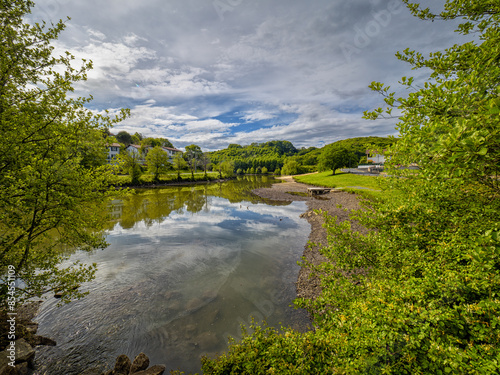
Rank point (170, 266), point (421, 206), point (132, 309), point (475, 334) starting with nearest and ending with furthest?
point (475, 334) → point (421, 206) → point (132, 309) → point (170, 266)

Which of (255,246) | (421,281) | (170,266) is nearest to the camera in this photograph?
(421,281)

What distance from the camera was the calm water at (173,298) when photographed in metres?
9.12

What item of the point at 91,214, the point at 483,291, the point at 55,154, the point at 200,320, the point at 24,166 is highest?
the point at 55,154

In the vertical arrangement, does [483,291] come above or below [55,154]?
below

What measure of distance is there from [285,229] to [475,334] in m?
21.7

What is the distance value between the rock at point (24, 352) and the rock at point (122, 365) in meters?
3.75

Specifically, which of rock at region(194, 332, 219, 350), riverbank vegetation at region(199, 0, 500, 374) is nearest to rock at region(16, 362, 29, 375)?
rock at region(194, 332, 219, 350)

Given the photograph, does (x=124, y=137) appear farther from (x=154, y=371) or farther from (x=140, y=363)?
(x=154, y=371)

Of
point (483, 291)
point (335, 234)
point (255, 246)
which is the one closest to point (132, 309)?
point (255, 246)

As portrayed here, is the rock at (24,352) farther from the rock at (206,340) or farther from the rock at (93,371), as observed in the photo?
the rock at (206,340)

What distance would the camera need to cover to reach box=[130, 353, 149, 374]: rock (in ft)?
26.5

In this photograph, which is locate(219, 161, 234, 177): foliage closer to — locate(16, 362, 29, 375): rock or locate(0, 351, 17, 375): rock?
locate(16, 362, 29, 375): rock

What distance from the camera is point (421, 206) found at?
6066 mm

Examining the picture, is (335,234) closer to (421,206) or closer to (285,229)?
(421,206)
